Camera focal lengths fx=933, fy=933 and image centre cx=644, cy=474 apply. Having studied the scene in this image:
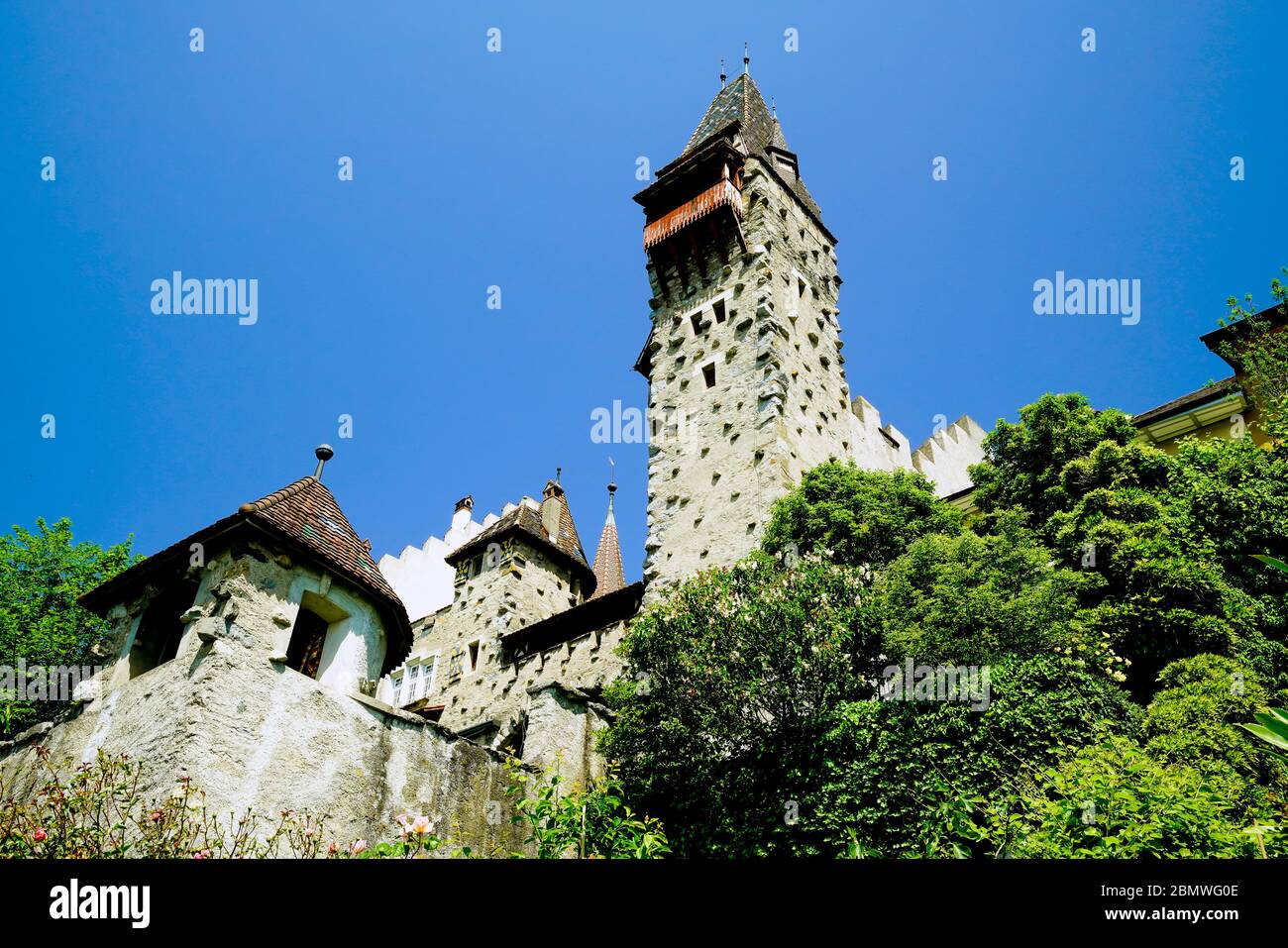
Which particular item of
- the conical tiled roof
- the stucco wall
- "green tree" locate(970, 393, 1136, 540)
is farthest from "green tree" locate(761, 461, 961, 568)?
the conical tiled roof

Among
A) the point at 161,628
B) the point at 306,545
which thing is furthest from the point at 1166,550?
the point at 161,628

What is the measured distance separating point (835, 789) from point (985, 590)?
11.8ft

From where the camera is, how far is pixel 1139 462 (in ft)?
56.8

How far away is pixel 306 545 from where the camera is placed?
43.3 ft

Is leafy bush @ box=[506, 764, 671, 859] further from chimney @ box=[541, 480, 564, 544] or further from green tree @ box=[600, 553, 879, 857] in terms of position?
chimney @ box=[541, 480, 564, 544]

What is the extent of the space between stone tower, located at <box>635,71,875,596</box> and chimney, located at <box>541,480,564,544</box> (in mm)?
5618

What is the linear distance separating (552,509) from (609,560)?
801 centimetres

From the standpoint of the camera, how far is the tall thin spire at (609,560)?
1420 inches

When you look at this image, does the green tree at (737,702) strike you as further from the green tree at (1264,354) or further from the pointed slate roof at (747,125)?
the pointed slate roof at (747,125)

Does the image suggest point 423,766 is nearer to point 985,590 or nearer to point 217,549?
point 217,549

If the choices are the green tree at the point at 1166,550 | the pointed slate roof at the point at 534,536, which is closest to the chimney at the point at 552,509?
the pointed slate roof at the point at 534,536

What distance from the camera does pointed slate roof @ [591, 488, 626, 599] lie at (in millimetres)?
36031

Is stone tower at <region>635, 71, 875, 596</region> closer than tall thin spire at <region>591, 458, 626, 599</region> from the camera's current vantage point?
Yes
